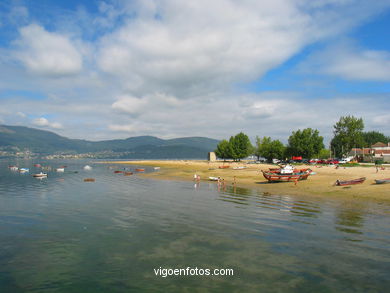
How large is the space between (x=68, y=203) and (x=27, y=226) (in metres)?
10.7

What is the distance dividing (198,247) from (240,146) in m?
126

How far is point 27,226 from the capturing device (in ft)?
73.1

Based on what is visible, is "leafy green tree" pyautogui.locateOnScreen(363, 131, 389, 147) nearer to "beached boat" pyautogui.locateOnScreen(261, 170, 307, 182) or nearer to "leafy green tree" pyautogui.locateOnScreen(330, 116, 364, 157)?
"leafy green tree" pyautogui.locateOnScreen(330, 116, 364, 157)

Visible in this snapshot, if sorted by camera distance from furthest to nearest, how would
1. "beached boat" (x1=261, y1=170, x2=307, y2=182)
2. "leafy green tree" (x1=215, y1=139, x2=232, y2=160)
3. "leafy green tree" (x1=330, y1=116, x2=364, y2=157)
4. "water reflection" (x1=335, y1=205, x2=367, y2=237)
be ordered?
"leafy green tree" (x1=215, y1=139, x2=232, y2=160), "leafy green tree" (x1=330, y1=116, x2=364, y2=157), "beached boat" (x1=261, y1=170, x2=307, y2=182), "water reflection" (x1=335, y1=205, x2=367, y2=237)

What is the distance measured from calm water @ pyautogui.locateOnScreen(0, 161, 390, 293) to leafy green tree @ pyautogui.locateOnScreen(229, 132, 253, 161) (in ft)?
362

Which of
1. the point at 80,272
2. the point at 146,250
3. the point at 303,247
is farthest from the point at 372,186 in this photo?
the point at 80,272

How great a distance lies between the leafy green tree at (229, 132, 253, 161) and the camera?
139m

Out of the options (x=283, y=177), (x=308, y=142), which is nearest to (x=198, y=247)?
(x=283, y=177)

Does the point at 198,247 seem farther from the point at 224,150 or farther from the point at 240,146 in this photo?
the point at 224,150

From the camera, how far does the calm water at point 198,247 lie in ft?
40.5

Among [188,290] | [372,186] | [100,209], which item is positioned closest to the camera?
[188,290]

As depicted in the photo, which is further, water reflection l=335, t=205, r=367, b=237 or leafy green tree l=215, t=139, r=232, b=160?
leafy green tree l=215, t=139, r=232, b=160

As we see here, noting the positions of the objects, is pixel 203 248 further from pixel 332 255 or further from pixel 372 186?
pixel 372 186

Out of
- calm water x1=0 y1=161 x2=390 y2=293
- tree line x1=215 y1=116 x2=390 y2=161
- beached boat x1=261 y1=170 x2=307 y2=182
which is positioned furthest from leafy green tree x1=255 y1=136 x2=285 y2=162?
calm water x1=0 y1=161 x2=390 y2=293
